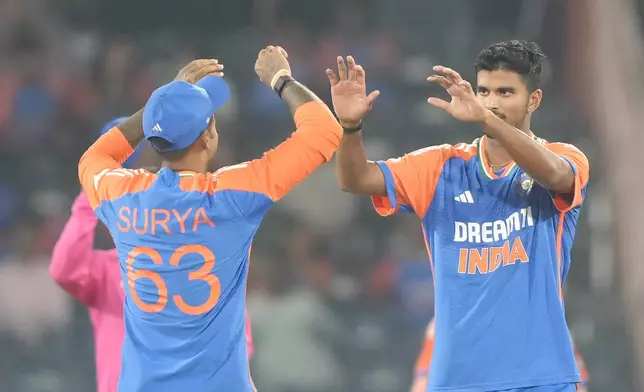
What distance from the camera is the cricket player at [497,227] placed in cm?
358

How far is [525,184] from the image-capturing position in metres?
3.71

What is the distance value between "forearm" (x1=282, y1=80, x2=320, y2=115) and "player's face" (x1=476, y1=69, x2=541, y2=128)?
63cm

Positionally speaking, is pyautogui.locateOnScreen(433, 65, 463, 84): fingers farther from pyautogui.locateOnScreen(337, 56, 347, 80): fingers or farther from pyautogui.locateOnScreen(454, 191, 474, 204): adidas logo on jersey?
pyautogui.locateOnScreen(454, 191, 474, 204): adidas logo on jersey

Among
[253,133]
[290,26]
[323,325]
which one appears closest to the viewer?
[323,325]

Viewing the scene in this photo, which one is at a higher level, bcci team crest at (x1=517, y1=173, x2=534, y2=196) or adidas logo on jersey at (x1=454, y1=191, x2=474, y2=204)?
bcci team crest at (x1=517, y1=173, x2=534, y2=196)

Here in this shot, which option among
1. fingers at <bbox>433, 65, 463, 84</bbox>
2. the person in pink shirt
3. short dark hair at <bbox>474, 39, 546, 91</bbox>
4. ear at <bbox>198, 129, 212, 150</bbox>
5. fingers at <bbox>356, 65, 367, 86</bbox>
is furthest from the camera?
the person in pink shirt

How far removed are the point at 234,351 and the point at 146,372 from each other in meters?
0.29

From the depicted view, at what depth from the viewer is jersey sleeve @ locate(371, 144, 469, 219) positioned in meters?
3.75

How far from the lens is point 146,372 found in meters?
3.42

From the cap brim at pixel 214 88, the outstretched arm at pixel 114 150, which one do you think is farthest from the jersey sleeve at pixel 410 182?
the outstretched arm at pixel 114 150

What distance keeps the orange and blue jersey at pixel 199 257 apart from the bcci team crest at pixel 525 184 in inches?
27.7

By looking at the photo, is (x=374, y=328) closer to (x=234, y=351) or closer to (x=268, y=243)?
(x=268, y=243)

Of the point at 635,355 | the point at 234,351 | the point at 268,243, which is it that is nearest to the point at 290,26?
the point at 268,243

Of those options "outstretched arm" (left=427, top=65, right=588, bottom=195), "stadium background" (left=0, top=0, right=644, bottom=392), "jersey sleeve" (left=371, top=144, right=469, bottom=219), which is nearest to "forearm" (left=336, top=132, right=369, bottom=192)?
"jersey sleeve" (left=371, top=144, right=469, bottom=219)
